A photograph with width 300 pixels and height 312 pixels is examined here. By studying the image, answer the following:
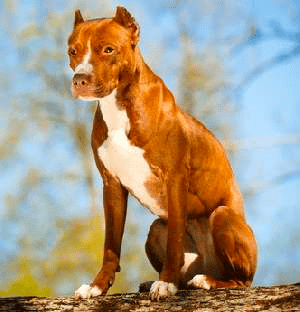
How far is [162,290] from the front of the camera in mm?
4086

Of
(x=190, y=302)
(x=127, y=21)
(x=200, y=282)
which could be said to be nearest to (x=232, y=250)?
(x=200, y=282)

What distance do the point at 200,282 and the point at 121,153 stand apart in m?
0.80

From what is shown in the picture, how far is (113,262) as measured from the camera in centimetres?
437

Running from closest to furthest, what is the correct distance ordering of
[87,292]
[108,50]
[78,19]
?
[108,50]
[87,292]
[78,19]

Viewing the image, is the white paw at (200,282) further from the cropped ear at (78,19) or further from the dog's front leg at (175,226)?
the cropped ear at (78,19)

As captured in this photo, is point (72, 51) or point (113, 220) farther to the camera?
point (113, 220)

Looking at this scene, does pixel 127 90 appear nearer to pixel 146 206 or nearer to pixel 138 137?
pixel 138 137

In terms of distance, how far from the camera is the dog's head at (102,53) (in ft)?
13.0

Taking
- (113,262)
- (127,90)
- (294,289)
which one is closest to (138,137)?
(127,90)

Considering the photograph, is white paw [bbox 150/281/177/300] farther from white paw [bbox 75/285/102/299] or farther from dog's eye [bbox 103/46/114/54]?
dog's eye [bbox 103/46/114/54]

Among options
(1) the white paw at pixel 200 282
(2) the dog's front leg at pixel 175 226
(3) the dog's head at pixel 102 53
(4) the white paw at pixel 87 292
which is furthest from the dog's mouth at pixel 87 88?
(1) the white paw at pixel 200 282

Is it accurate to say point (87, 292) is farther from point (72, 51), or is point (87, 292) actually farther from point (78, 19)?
point (78, 19)

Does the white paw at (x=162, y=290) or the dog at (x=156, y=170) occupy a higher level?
the dog at (x=156, y=170)

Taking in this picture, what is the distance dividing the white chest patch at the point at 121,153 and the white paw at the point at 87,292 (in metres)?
0.55
